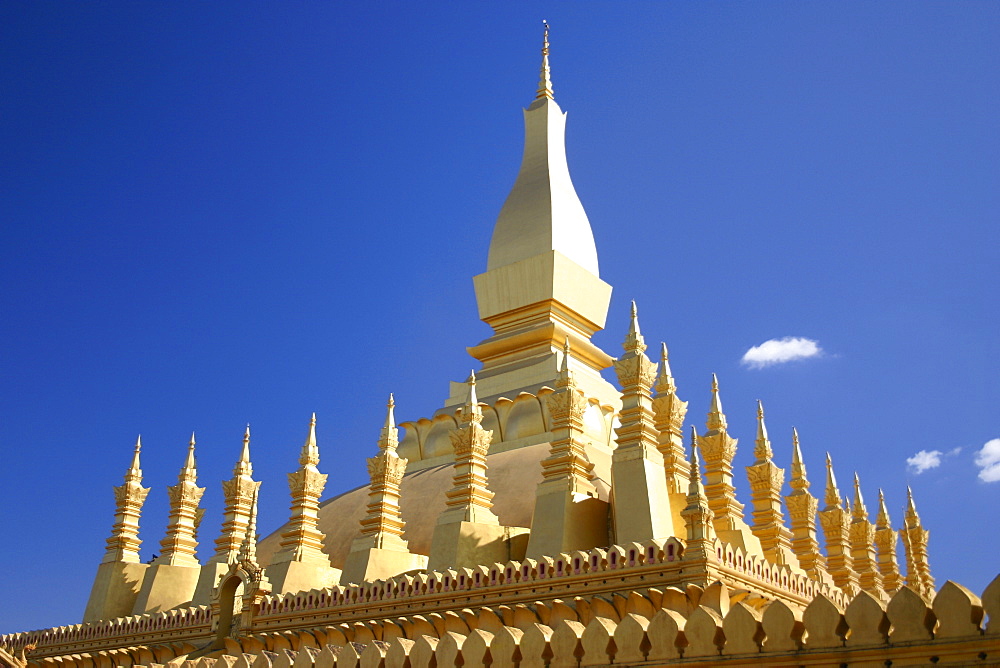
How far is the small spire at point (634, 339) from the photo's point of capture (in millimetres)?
18531

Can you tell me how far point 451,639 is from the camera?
11.7 meters

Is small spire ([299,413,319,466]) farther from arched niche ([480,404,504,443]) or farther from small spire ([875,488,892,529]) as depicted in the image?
small spire ([875,488,892,529])

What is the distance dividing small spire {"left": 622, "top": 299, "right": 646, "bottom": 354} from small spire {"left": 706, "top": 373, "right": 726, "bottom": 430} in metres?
2.98

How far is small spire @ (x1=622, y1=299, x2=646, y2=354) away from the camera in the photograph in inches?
730

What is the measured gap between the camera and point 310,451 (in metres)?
22.7

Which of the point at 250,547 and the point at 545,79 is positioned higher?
the point at 545,79

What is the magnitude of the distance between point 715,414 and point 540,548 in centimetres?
560

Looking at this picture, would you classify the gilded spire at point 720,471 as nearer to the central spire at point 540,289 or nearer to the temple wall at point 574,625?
the temple wall at point 574,625

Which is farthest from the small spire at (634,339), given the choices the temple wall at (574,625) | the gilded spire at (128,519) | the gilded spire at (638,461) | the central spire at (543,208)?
the gilded spire at (128,519)

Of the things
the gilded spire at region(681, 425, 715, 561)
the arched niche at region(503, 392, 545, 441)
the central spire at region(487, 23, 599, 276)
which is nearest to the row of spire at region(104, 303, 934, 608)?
the gilded spire at region(681, 425, 715, 561)

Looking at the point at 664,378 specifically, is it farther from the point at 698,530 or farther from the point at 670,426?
the point at 698,530

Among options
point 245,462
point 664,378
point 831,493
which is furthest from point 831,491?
point 245,462

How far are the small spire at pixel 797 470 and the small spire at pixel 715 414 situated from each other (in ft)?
12.0

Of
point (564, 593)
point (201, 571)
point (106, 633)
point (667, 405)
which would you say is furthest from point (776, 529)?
point (106, 633)
